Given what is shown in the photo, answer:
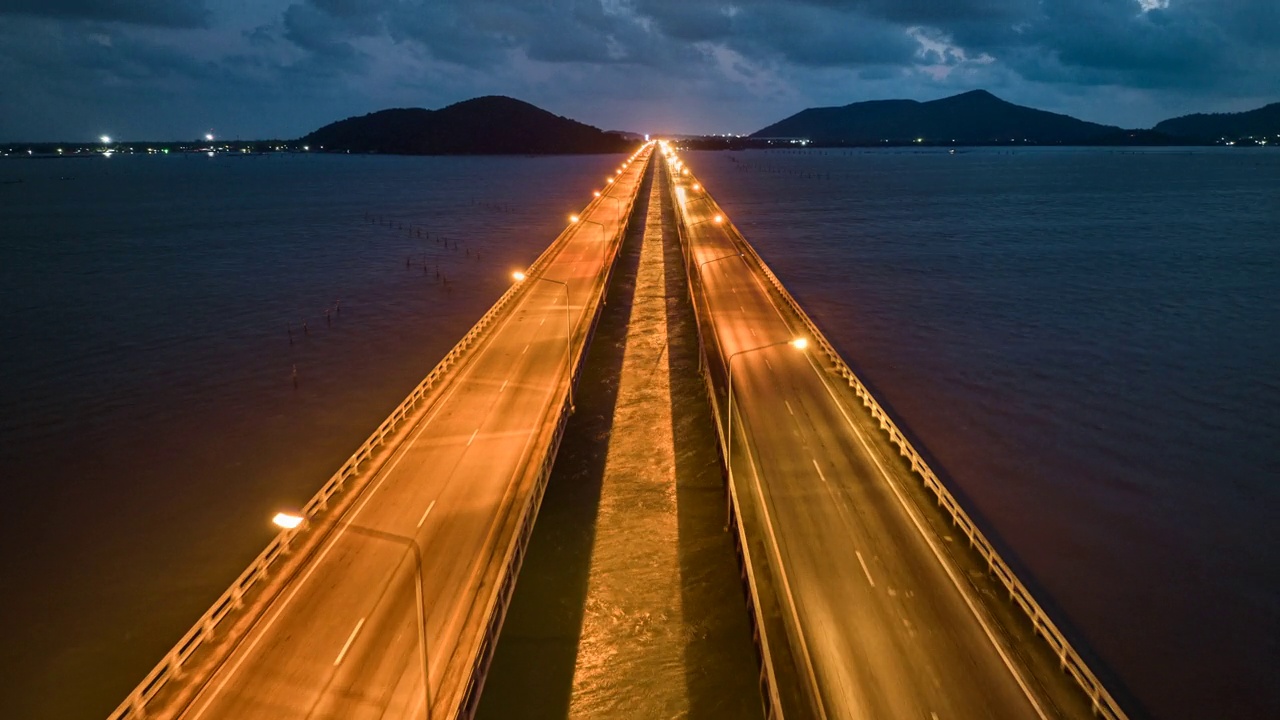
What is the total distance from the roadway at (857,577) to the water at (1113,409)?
8.13 metres

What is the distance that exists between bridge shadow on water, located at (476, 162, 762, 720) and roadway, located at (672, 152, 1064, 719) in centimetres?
277

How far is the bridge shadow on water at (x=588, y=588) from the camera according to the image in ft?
80.4

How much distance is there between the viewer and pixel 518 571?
26000mm

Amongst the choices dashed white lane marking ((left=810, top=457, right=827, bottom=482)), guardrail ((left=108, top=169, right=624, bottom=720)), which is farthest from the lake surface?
dashed white lane marking ((left=810, top=457, right=827, bottom=482))

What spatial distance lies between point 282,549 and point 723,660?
16705mm

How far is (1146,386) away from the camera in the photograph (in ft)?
172

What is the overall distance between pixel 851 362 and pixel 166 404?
51364mm

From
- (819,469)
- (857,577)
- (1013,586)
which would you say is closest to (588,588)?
(857,577)

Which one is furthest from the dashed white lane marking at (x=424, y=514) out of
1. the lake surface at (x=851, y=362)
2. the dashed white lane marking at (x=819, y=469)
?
the dashed white lane marking at (x=819, y=469)

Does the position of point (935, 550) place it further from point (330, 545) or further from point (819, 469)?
point (330, 545)

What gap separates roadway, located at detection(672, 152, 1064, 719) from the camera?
824 inches

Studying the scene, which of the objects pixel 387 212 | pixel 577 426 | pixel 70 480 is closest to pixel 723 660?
pixel 577 426

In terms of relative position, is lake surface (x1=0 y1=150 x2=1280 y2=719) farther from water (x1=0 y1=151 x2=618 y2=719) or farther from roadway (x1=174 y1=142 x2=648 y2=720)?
roadway (x1=174 y1=142 x2=648 y2=720)

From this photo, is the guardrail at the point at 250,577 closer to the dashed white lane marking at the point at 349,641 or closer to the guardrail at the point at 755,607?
the dashed white lane marking at the point at 349,641
